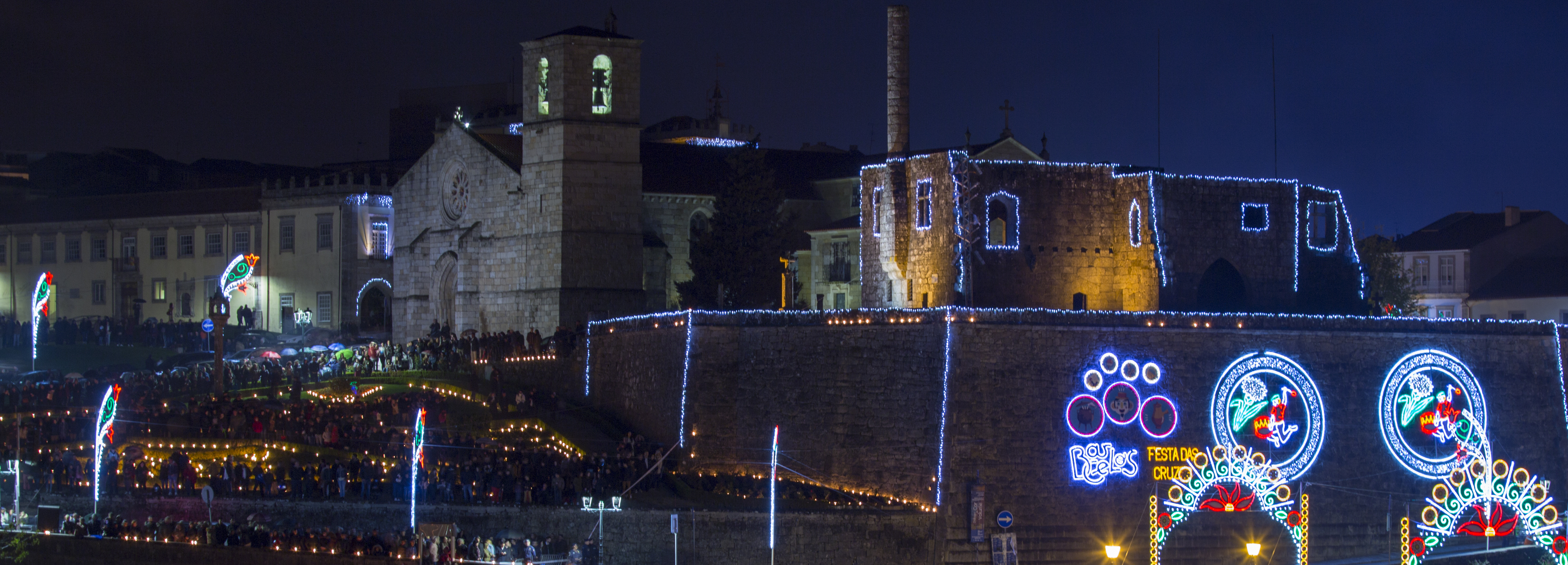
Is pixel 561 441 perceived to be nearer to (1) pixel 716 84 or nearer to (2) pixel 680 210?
(2) pixel 680 210

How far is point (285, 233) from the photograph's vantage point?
2483 inches

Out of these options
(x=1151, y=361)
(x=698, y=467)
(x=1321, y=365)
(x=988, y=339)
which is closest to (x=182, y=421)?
(x=698, y=467)

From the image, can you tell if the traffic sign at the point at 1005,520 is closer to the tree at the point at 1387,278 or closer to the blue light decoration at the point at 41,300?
the blue light decoration at the point at 41,300

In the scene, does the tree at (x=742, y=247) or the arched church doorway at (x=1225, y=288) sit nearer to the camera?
the arched church doorway at (x=1225, y=288)

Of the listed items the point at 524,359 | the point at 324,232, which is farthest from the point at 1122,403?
the point at 324,232

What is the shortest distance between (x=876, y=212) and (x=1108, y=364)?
9.91 m

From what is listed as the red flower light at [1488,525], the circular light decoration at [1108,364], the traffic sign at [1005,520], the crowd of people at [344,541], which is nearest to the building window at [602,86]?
the crowd of people at [344,541]

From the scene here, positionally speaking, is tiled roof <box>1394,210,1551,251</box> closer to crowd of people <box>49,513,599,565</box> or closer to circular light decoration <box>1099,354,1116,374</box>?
circular light decoration <box>1099,354,1116,374</box>

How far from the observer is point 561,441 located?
130 feet

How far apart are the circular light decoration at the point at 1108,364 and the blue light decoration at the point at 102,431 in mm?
20609

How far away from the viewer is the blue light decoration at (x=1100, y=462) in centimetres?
3597

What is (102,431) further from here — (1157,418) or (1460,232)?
(1460,232)

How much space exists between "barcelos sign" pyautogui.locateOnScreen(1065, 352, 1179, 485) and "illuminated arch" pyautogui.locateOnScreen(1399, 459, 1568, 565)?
6.85 m

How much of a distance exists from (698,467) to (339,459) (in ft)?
25.6
